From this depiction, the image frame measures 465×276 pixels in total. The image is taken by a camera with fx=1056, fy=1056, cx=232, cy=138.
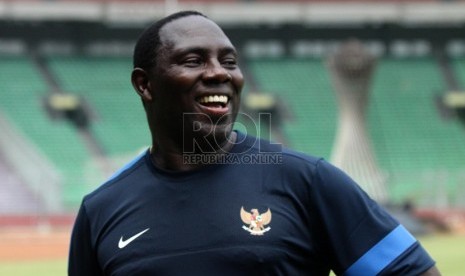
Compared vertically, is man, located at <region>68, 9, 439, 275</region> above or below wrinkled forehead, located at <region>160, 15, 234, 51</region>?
below

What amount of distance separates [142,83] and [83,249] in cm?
53

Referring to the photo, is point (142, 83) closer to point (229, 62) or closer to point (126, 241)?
point (229, 62)

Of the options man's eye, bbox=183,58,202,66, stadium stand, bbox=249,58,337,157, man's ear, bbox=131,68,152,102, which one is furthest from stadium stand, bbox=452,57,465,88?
man's eye, bbox=183,58,202,66

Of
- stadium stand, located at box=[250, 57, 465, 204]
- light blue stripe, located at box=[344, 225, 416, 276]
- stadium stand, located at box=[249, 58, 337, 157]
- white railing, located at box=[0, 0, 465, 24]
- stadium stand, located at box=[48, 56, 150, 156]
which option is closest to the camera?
light blue stripe, located at box=[344, 225, 416, 276]

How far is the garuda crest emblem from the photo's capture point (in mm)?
2863

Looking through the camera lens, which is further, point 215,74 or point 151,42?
point 151,42

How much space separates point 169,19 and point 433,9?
117 ft

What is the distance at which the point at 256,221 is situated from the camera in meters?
2.88

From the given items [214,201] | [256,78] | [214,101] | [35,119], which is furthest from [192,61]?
[256,78]

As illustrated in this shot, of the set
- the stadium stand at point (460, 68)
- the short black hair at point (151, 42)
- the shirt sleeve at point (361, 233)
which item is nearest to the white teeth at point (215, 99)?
the short black hair at point (151, 42)

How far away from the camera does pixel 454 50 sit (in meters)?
39.2

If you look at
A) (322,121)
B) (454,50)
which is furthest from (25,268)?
(454,50)

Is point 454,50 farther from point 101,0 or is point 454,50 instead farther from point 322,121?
point 101,0

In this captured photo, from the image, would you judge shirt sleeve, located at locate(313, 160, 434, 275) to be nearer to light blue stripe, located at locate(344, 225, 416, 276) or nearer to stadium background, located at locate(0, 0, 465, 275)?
light blue stripe, located at locate(344, 225, 416, 276)
